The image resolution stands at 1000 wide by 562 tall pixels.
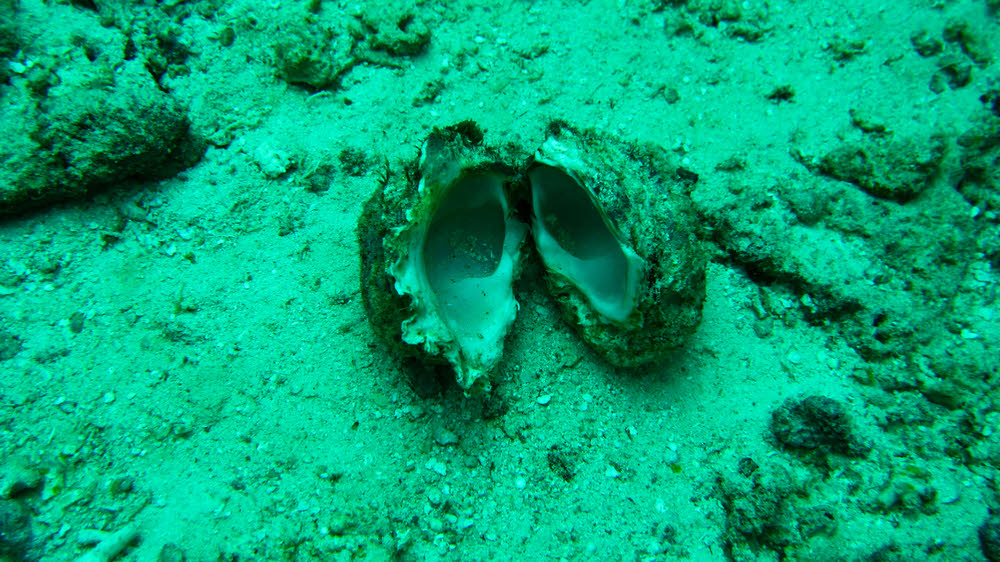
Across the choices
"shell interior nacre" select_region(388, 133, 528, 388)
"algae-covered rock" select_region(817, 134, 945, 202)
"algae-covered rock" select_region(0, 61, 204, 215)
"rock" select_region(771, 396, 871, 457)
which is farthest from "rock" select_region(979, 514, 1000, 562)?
"algae-covered rock" select_region(0, 61, 204, 215)

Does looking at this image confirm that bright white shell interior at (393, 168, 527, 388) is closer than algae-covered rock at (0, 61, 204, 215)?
Yes

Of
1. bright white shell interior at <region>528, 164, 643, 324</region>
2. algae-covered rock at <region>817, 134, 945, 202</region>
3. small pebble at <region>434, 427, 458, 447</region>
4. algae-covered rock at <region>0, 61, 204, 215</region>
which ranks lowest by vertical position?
small pebble at <region>434, 427, 458, 447</region>

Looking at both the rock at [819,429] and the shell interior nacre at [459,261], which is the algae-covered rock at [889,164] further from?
the shell interior nacre at [459,261]

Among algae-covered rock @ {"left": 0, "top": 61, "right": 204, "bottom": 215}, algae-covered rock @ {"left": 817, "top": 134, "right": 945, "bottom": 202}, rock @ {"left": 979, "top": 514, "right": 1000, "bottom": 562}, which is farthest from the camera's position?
algae-covered rock @ {"left": 817, "top": 134, "right": 945, "bottom": 202}

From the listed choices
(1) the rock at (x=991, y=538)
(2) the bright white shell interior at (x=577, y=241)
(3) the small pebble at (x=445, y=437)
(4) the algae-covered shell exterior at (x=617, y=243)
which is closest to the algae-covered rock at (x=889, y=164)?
(4) the algae-covered shell exterior at (x=617, y=243)

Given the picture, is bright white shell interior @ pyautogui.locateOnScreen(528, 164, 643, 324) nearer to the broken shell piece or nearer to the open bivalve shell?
the open bivalve shell

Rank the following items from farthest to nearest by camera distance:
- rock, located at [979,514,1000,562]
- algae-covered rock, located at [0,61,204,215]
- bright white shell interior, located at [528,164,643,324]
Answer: bright white shell interior, located at [528,164,643,324] < algae-covered rock, located at [0,61,204,215] < rock, located at [979,514,1000,562]

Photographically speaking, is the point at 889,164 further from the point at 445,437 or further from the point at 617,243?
the point at 445,437

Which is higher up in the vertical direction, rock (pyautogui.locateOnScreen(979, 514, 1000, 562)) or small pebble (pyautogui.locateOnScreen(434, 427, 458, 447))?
rock (pyautogui.locateOnScreen(979, 514, 1000, 562))
